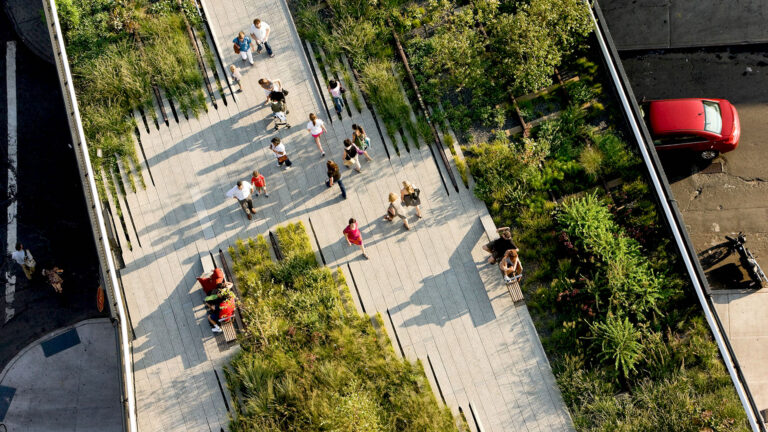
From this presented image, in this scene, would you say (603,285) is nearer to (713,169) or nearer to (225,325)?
(713,169)

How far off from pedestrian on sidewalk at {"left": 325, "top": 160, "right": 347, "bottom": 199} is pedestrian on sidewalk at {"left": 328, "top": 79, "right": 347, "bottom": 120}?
5.89 feet

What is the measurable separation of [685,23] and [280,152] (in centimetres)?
1450

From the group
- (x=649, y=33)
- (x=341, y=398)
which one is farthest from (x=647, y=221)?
(x=341, y=398)

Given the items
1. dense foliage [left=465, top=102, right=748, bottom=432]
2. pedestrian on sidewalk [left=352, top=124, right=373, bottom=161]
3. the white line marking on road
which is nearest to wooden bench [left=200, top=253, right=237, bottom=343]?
pedestrian on sidewalk [left=352, top=124, right=373, bottom=161]

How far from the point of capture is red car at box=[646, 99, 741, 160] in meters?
19.2

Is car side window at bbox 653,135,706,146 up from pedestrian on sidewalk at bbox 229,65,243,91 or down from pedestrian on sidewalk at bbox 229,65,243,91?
down

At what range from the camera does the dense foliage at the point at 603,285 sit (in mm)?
16125

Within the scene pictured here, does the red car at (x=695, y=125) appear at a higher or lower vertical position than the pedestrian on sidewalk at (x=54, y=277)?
lower

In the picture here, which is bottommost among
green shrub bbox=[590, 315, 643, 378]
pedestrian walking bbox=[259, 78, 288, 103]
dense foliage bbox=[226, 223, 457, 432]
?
green shrub bbox=[590, 315, 643, 378]

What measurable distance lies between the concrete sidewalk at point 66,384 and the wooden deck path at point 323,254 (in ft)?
8.92

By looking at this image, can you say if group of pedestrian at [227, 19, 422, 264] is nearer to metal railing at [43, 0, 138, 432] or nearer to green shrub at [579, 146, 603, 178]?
metal railing at [43, 0, 138, 432]

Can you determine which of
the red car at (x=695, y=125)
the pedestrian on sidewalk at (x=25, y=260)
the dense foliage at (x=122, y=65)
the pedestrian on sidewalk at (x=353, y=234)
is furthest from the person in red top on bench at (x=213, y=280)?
the red car at (x=695, y=125)

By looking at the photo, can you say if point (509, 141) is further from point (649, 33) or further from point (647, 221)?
A: point (649, 33)

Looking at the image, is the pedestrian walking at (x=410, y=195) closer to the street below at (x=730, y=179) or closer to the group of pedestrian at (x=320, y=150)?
the group of pedestrian at (x=320, y=150)
